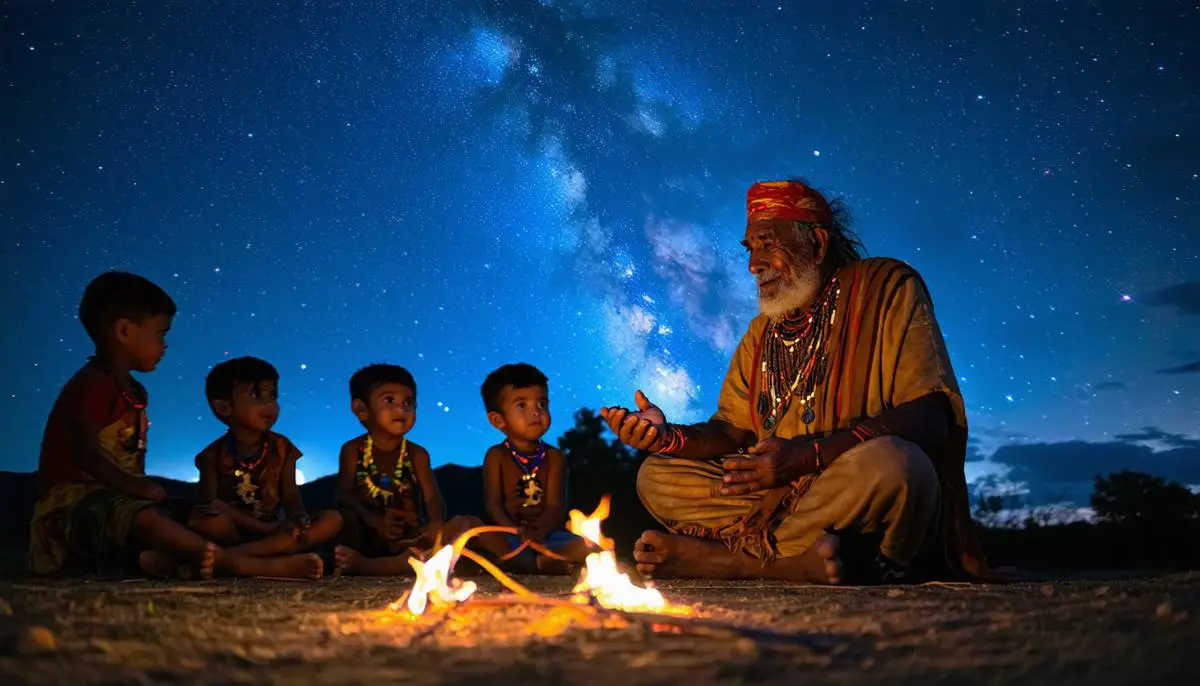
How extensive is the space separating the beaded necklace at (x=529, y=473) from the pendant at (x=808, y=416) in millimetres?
2154

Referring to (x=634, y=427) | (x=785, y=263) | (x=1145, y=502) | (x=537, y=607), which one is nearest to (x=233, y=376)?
(x=634, y=427)

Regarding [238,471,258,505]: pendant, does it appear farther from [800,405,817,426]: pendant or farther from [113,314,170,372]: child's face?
[800,405,817,426]: pendant

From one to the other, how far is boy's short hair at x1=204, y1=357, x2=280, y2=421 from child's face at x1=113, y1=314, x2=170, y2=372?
60 cm

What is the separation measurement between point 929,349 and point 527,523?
2882 millimetres

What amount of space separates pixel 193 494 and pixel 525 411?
487 centimetres

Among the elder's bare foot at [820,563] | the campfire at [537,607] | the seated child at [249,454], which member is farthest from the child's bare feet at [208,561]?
the elder's bare foot at [820,563]

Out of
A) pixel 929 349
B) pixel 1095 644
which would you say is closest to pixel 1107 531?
pixel 929 349

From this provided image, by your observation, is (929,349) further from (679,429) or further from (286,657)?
(286,657)

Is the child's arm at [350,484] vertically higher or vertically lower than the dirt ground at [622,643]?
higher

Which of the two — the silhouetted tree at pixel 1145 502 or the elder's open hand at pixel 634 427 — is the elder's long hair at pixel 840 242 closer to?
the elder's open hand at pixel 634 427

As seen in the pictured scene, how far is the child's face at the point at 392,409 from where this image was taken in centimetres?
609

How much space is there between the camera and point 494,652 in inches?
68.7

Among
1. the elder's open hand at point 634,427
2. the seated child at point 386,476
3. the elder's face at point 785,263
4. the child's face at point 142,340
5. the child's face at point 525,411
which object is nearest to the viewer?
the elder's open hand at point 634,427

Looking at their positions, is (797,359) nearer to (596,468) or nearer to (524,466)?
(524,466)
